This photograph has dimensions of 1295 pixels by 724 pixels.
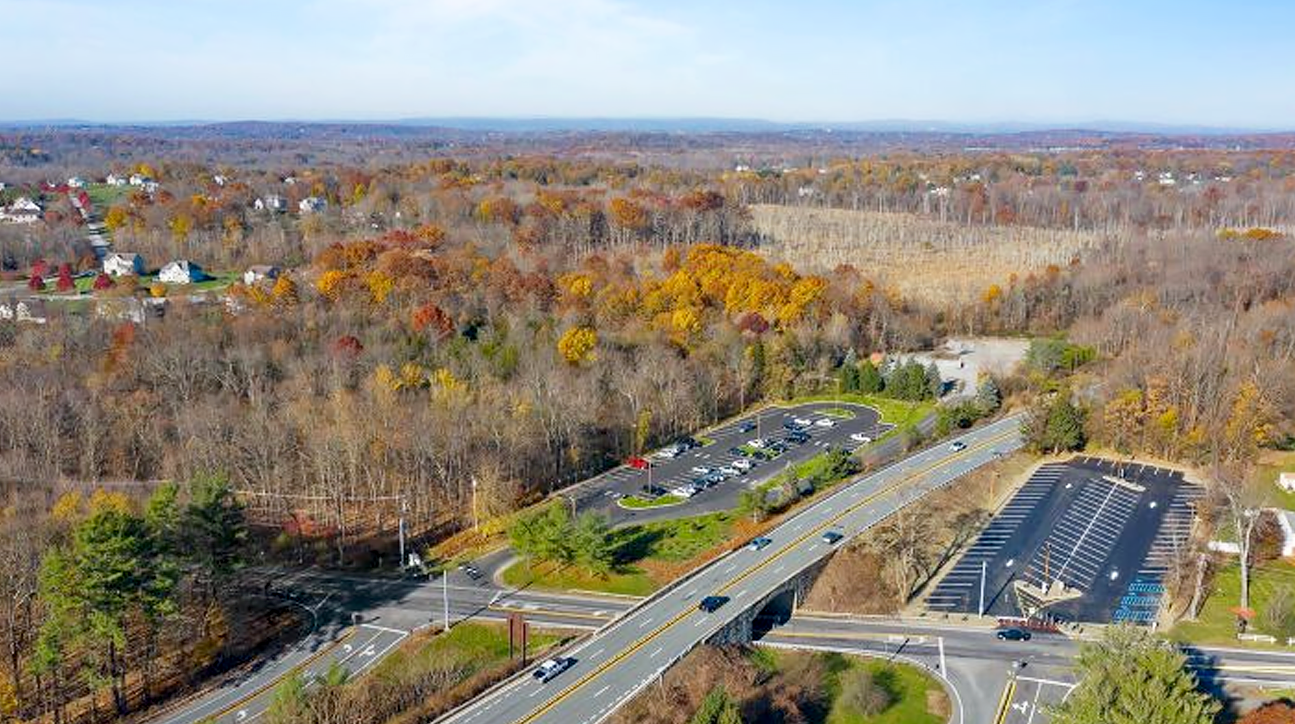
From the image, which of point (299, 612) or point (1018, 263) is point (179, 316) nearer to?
point (299, 612)

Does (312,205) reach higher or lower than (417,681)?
higher

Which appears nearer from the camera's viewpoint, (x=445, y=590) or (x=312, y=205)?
(x=445, y=590)

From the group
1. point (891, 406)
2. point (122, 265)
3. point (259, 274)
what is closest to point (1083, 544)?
point (891, 406)

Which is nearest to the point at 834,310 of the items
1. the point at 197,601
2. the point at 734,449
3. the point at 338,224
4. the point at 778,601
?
the point at 734,449

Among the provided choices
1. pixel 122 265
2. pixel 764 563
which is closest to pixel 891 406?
pixel 764 563

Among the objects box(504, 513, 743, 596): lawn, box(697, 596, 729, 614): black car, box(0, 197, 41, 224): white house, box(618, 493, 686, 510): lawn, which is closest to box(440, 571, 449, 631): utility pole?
box(504, 513, 743, 596): lawn

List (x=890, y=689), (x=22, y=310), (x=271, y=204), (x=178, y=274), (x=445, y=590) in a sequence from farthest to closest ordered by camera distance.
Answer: (x=271, y=204) → (x=178, y=274) → (x=22, y=310) → (x=445, y=590) → (x=890, y=689)

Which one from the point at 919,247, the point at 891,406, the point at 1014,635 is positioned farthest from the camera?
the point at 919,247

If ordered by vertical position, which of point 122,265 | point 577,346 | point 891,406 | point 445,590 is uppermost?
point 122,265

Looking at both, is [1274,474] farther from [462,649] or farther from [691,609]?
[462,649]
